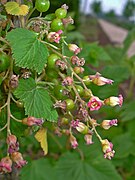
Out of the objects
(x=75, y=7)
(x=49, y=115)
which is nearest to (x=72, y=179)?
(x=49, y=115)

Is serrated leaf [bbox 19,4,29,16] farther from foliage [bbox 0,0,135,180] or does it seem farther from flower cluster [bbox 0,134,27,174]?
flower cluster [bbox 0,134,27,174]

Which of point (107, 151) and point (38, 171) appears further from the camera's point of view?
point (38, 171)

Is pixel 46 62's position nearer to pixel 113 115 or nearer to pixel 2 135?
pixel 2 135

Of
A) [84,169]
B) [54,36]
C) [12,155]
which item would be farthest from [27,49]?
[84,169]

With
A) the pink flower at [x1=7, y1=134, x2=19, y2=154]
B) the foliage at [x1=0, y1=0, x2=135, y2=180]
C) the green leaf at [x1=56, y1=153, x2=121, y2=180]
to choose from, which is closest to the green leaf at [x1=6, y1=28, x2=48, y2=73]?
the foliage at [x1=0, y1=0, x2=135, y2=180]

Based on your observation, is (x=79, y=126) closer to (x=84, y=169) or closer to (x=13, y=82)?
(x=13, y=82)
